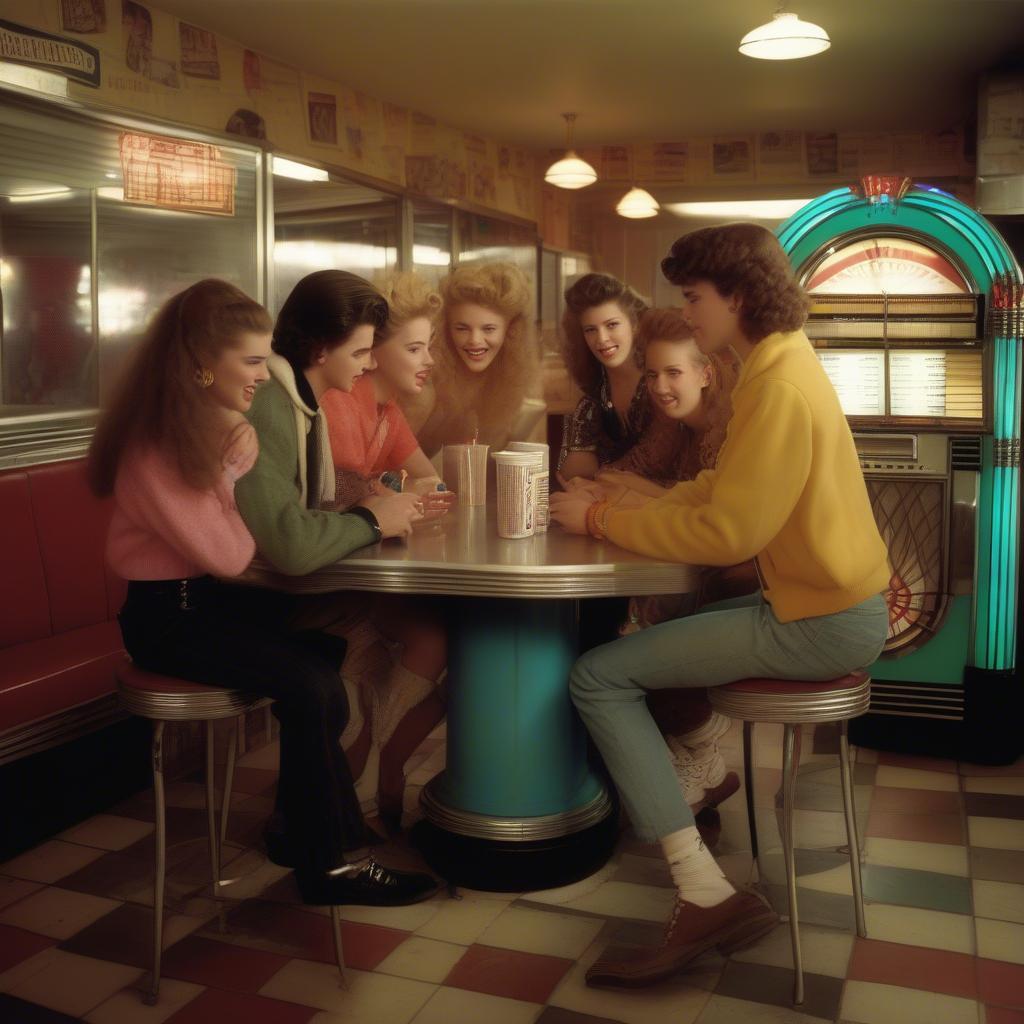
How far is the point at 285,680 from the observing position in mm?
2201

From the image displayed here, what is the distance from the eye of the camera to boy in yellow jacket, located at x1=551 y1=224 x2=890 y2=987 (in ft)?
7.07

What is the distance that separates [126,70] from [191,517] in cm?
326

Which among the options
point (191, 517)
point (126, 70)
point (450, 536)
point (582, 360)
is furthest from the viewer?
point (126, 70)

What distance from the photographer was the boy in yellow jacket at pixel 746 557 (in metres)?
2.16

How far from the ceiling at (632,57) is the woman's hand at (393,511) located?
3.33 m

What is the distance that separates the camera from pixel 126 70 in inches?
182

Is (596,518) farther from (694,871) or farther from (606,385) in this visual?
(606,385)

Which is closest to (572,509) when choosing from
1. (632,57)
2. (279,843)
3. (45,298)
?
(279,843)

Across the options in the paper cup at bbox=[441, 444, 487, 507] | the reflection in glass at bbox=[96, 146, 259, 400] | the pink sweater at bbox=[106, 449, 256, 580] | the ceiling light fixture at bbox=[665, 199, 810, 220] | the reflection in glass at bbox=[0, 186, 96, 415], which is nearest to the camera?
the pink sweater at bbox=[106, 449, 256, 580]

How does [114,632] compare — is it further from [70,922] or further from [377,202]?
[377,202]

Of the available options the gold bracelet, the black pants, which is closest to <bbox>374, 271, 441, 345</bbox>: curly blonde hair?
the gold bracelet

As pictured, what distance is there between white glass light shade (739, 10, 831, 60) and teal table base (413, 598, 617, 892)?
2815 millimetres

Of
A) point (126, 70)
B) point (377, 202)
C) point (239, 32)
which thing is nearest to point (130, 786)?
point (126, 70)

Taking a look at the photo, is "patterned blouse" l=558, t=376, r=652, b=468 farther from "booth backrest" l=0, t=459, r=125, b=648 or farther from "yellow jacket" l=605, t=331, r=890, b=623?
"booth backrest" l=0, t=459, r=125, b=648
